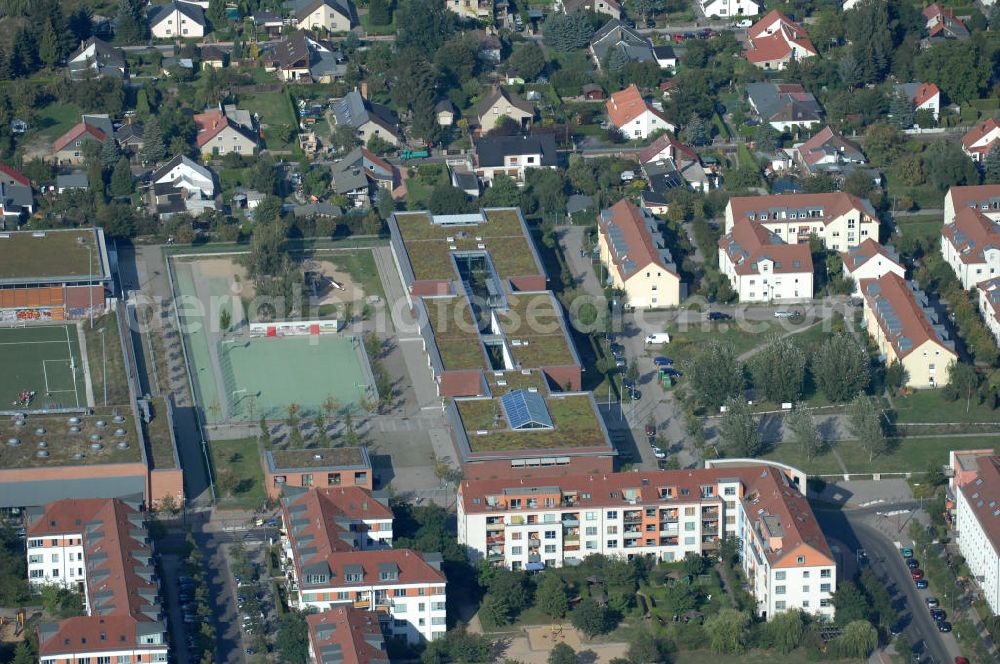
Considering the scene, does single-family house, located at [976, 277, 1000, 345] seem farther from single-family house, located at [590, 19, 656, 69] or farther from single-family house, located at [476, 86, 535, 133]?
single-family house, located at [590, 19, 656, 69]

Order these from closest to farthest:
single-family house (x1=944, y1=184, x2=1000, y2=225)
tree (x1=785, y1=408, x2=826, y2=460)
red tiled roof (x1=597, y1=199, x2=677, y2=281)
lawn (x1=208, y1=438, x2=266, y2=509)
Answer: lawn (x1=208, y1=438, x2=266, y2=509) → tree (x1=785, y1=408, x2=826, y2=460) → red tiled roof (x1=597, y1=199, x2=677, y2=281) → single-family house (x1=944, y1=184, x2=1000, y2=225)

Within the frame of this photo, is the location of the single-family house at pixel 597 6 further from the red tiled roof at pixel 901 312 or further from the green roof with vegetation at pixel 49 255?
the green roof with vegetation at pixel 49 255

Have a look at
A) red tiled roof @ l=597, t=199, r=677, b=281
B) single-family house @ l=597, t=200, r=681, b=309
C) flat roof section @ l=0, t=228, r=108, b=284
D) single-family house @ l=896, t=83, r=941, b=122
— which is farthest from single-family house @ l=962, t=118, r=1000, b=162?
flat roof section @ l=0, t=228, r=108, b=284

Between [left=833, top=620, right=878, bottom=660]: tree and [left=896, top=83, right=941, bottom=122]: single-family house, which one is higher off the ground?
[left=896, top=83, right=941, bottom=122]: single-family house

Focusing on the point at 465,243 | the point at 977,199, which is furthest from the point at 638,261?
the point at 977,199

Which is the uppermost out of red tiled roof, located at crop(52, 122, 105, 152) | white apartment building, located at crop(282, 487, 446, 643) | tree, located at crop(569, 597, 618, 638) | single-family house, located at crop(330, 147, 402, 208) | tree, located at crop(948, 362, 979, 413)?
red tiled roof, located at crop(52, 122, 105, 152)

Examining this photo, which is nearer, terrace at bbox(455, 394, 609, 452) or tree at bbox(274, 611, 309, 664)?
tree at bbox(274, 611, 309, 664)

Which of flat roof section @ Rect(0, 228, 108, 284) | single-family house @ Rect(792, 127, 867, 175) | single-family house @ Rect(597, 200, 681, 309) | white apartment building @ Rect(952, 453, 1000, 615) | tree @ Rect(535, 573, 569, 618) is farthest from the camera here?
single-family house @ Rect(792, 127, 867, 175)

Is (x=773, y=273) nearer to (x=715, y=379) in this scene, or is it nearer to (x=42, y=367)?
(x=715, y=379)
